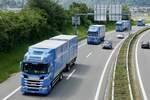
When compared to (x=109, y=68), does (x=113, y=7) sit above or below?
above

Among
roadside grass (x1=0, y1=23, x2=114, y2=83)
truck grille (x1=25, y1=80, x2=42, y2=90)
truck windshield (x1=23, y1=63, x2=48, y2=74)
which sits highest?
truck windshield (x1=23, y1=63, x2=48, y2=74)

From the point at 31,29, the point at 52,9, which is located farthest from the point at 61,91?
the point at 52,9

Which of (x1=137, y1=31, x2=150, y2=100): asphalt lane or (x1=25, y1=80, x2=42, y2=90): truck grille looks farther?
(x1=137, y1=31, x2=150, y2=100): asphalt lane

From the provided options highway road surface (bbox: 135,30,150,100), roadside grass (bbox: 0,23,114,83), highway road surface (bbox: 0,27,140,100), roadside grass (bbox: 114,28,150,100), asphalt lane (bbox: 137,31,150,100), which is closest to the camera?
roadside grass (bbox: 114,28,150,100)

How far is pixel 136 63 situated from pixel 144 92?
1641cm

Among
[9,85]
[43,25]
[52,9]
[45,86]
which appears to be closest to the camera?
[45,86]

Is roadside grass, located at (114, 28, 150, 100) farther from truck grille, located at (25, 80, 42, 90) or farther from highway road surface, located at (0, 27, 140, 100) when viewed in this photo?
truck grille, located at (25, 80, 42, 90)

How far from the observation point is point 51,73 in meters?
28.8

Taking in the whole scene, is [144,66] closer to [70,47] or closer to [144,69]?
[144,69]

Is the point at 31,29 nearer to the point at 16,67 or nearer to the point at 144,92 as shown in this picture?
the point at 16,67

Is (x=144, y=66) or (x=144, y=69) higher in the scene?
(x=144, y=69)

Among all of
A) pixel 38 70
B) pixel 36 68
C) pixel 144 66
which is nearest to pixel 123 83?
pixel 38 70

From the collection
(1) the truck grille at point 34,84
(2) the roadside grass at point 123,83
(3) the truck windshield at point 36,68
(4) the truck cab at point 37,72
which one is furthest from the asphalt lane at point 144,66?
(1) the truck grille at point 34,84

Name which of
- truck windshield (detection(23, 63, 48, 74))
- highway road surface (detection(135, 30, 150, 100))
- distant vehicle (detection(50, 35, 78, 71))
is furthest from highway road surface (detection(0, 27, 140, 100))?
highway road surface (detection(135, 30, 150, 100))
